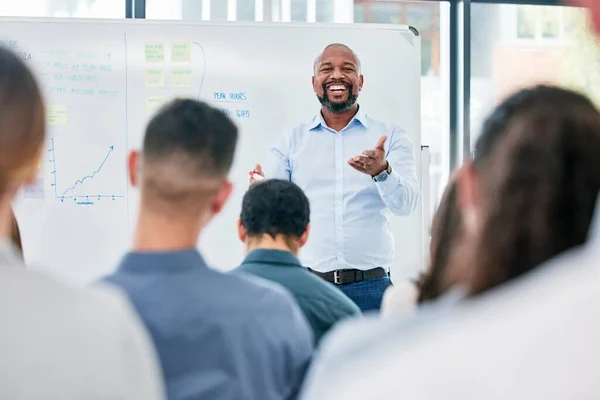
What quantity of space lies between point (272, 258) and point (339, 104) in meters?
1.89

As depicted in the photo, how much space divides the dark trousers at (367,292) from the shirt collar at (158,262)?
2193 millimetres

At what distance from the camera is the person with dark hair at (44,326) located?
0.79 meters

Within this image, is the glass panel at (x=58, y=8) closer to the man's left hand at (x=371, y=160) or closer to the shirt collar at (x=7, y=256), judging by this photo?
the man's left hand at (x=371, y=160)

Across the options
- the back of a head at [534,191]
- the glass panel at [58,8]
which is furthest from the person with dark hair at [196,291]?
the glass panel at [58,8]

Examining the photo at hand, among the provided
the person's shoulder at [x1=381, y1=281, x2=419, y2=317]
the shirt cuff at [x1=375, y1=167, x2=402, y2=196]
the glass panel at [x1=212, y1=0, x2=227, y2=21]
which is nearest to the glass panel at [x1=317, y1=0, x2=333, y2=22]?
the glass panel at [x1=212, y1=0, x2=227, y2=21]

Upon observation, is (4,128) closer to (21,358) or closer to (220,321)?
(21,358)

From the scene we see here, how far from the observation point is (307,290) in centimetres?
183

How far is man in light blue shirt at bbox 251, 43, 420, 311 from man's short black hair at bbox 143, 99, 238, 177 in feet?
6.70

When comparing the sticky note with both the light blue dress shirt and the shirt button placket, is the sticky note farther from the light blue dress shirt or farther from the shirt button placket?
the shirt button placket

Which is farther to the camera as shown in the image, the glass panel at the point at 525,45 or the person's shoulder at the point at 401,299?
the glass panel at the point at 525,45

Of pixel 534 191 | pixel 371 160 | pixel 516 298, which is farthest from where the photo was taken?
pixel 371 160

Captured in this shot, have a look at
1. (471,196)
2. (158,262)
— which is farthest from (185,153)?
(471,196)

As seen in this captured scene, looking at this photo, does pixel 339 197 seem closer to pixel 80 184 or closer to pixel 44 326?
pixel 80 184

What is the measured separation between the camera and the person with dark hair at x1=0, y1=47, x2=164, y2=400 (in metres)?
0.79
